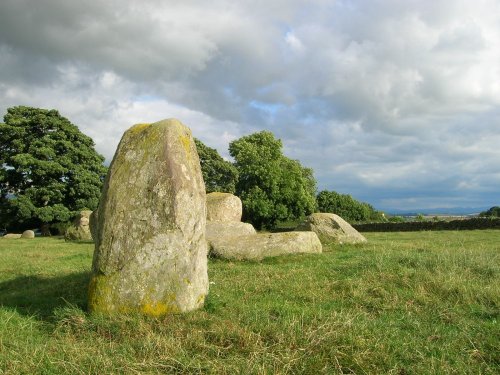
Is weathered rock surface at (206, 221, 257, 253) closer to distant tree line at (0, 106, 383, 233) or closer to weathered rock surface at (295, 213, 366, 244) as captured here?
weathered rock surface at (295, 213, 366, 244)

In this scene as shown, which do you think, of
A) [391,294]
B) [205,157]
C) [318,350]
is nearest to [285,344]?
[318,350]

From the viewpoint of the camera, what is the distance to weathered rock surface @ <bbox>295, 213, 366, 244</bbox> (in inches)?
771

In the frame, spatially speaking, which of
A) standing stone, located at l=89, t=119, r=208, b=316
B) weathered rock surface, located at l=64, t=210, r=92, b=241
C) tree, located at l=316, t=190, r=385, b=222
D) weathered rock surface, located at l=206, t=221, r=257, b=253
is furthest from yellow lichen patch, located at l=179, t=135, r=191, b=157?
tree, located at l=316, t=190, r=385, b=222

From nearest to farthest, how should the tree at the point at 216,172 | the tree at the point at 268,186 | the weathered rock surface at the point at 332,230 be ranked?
the weathered rock surface at the point at 332,230 < the tree at the point at 268,186 < the tree at the point at 216,172

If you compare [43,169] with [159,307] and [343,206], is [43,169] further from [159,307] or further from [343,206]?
[343,206]

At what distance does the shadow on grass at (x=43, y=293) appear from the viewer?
895cm

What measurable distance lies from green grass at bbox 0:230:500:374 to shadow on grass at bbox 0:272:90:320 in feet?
0.16

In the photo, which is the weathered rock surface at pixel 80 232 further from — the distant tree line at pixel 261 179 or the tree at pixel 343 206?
the tree at pixel 343 206

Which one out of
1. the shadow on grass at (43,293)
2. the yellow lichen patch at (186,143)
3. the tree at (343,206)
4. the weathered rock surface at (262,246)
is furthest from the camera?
the tree at (343,206)

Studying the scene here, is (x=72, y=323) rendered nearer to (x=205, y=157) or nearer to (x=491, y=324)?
(x=491, y=324)

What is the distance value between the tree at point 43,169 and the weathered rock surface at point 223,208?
28141 millimetres

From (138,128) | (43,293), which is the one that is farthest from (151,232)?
(43,293)

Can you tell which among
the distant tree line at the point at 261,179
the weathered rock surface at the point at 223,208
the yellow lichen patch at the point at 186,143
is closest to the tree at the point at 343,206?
the distant tree line at the point at 261,179

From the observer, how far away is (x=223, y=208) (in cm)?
2162
